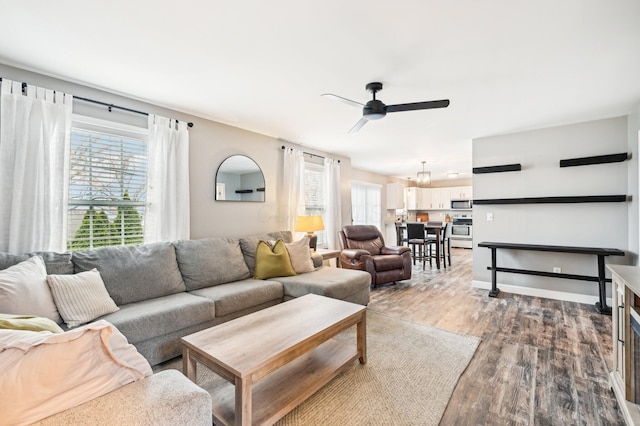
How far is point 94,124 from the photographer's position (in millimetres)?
2748

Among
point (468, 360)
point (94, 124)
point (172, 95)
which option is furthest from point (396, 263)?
point (94, 124)

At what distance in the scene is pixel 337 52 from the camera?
2.17 m

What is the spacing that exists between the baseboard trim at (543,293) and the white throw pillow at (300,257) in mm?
2864

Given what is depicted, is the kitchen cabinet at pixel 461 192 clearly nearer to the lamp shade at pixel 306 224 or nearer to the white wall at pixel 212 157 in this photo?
the lamp shade at pixel 306 224

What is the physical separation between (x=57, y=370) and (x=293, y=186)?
3.85 m

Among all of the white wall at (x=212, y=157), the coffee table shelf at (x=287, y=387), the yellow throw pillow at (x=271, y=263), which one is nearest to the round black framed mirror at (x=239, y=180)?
the white wall at (x=212, y=157)

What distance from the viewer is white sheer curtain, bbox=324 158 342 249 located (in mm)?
5441

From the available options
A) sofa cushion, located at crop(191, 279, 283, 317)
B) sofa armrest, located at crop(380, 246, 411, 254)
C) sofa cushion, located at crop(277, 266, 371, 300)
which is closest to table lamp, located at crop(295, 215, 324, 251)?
sofa cushion, located at crop(277, 266, 371, 300)

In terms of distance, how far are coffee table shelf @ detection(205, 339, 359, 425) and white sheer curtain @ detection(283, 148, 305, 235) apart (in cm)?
259

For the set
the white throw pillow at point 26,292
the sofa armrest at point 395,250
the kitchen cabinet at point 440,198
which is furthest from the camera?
the kitchen cabinet at point 440,198

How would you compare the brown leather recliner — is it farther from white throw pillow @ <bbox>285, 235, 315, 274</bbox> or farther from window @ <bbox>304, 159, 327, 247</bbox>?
white throw pillow @ <bbox>285, 235, 315, 274</bbox>

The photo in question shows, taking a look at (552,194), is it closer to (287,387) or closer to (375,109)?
(375,109)

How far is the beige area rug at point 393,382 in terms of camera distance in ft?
Answer: 5.59

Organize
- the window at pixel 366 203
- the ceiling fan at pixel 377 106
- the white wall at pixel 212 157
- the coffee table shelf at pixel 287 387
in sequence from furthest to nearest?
the window at pixel 366 203
the white wall at pixel 212 157
the ceiling fan at pixel 377 106
the coffee table shelf at pixel 287 387
